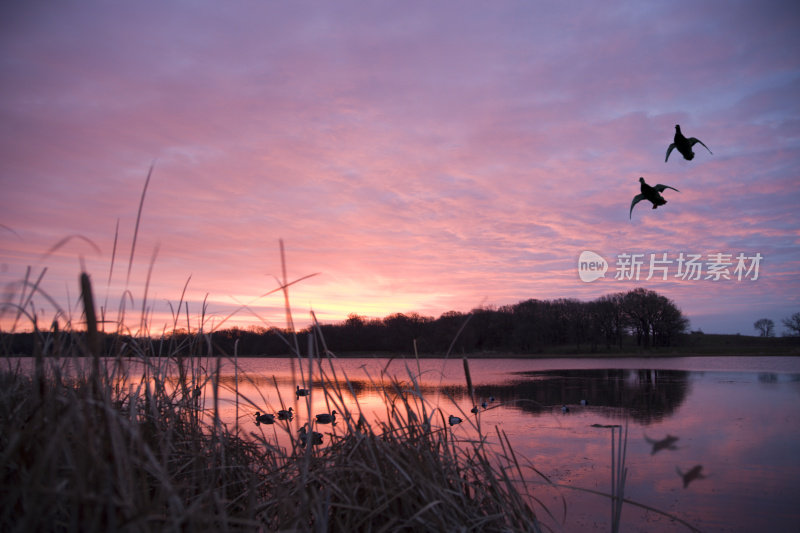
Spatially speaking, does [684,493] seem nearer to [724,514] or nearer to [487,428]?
[724,514]

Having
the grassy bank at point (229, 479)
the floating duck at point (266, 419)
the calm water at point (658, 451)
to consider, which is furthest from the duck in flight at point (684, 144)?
the floating duck at point (266, 419)

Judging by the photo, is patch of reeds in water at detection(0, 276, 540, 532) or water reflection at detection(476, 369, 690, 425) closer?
patch of reeds in water at detection(0, 276, 540, 532)

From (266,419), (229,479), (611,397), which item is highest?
(266,419)

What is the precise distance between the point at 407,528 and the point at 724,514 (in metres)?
3.12

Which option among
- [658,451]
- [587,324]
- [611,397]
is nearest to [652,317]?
[587,324]

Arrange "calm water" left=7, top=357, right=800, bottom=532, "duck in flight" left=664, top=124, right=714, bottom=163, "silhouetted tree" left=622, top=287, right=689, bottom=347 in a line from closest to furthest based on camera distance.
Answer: "duck in flight" left=664, top=124, right=714, bottom=163, "calm water" left=7, top=357, right=800, bottom=532, "silhouetted tree" left=622, top=287, right=689, bottom=347

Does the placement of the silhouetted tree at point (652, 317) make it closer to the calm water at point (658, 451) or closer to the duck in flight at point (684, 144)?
the calm water at point (658, 451)

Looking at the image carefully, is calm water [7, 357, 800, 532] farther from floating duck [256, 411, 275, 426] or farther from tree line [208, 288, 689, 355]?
tree line [208, 288, 689, 355]

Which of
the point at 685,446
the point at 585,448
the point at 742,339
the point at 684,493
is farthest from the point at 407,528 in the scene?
the point at 742,339

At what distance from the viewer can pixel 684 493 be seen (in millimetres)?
4281

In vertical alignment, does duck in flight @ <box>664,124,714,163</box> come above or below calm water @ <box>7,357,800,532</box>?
above

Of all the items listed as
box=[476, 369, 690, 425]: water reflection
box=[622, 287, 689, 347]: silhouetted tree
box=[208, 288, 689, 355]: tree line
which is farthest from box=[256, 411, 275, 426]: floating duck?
box=[622, 287, 689, 347]: silhouetted tree


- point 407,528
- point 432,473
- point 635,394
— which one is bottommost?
point 635,394

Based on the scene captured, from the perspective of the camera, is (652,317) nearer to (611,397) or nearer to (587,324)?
(587,324)
